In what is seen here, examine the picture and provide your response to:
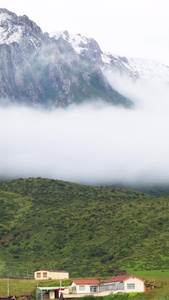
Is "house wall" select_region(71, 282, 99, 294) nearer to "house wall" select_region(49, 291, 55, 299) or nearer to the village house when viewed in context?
the village house

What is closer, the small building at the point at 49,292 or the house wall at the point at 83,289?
the house wall at the point at 83,289

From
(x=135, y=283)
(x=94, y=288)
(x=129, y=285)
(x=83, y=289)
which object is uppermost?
(x=135, y=283)

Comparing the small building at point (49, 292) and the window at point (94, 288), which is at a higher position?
the window at point (94, 288)

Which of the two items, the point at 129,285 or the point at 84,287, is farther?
the point at 84,287

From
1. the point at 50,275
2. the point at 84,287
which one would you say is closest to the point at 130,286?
the point at 84,287

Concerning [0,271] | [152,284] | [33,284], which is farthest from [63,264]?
[152,284]

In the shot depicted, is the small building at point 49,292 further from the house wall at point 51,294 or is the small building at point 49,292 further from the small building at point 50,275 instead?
the small building at point 50,275

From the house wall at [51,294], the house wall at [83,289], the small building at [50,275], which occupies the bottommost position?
the house wall at [51,294]

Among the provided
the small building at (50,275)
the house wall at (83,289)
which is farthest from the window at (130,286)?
the small building at (50,275)

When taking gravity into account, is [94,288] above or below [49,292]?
above

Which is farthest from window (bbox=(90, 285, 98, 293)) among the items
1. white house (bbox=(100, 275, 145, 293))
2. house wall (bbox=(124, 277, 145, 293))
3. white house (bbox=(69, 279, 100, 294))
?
house wall (bbox=(124, 277, 145, 293))

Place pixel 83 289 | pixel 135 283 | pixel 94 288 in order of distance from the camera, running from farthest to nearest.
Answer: pixel 94 288 < pixel 83 289 < pixel 135 283

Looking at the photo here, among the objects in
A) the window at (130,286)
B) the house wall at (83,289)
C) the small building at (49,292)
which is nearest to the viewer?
the window at (130,286)

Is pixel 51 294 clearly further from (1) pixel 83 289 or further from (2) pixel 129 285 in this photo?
(2) pixel 129 285
